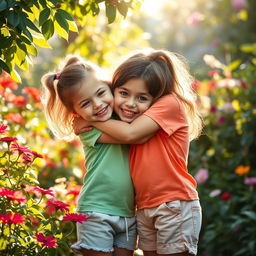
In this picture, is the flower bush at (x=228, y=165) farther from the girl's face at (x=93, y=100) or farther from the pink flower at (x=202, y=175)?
the girl's face at (x=93, y=100)

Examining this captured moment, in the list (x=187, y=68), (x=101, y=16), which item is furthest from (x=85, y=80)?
(x=101, y=16)

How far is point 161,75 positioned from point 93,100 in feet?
1.16

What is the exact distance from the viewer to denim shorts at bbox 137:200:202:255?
8.30 feet

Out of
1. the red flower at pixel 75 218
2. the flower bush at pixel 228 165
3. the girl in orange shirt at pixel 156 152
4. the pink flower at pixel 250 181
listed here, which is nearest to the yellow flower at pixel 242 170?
the flower bush at pixel 228 165

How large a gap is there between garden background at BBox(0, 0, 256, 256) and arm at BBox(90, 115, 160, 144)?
1.21 feet

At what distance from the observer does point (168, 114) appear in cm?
262

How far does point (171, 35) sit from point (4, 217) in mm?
11494

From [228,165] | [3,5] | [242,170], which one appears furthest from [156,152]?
[228,165]

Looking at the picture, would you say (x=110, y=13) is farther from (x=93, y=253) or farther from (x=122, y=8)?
(x=93, y=253)

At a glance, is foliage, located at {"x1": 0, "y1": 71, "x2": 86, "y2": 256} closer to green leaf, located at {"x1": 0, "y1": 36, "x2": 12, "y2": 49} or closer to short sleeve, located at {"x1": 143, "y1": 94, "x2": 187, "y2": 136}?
green leaf, located at {"x1": 0, "y1": 36, "x2": 12, "y2": 49}

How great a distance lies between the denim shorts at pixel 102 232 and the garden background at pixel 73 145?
0.07m

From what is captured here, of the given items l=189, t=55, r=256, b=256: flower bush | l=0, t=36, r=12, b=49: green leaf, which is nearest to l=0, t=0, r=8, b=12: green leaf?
l=0, t=36, r=12, b=49: green leaf

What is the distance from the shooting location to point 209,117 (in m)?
5.36

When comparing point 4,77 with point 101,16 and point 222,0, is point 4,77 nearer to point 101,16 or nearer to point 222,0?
point 101,16
